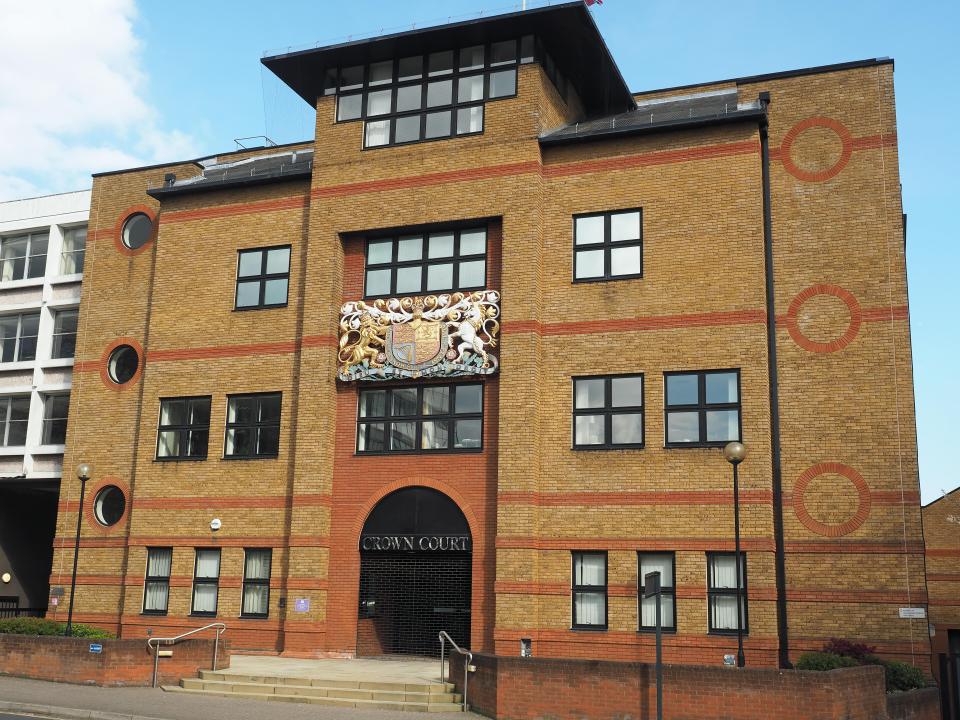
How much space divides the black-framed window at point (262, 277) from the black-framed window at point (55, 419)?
309 inches

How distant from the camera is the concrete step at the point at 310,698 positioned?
18109mm

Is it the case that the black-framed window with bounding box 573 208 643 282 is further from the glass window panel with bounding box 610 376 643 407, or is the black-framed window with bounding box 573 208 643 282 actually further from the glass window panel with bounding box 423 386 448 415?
the glass window panel with bounding box 423 386 448 415

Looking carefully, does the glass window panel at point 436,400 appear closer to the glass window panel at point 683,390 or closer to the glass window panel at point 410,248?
the glass window panel at point 410,248

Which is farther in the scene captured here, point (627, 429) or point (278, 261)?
point (278, 261)

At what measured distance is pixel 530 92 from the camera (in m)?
23.9

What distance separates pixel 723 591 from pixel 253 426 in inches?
454

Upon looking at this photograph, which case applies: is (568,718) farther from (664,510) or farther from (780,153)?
(780,153)

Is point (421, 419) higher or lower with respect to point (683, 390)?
lower

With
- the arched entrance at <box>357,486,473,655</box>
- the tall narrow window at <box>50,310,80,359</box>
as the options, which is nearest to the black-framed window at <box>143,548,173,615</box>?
the arched entrance at <box>357,486,473,655</box>

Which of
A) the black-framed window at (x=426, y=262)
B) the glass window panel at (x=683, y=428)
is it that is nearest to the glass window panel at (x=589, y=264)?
the black-framed window at (x=426, y=262)

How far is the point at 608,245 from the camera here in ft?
75.3

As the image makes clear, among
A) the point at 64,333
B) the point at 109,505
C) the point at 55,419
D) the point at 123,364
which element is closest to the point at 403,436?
the point at 109,505

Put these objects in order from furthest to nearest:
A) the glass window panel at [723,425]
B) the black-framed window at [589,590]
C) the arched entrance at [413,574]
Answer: the arched entrance at [413,574], the black-framed window at [589,590], the glass window panel at [723,425]

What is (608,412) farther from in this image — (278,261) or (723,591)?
(278,261)
